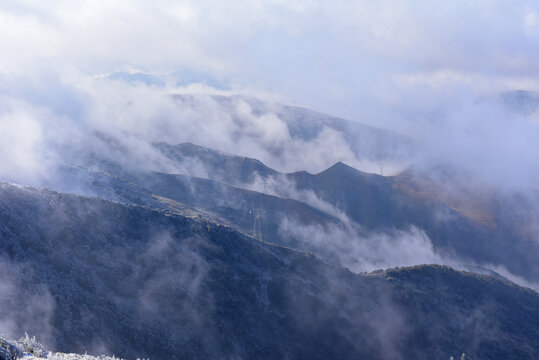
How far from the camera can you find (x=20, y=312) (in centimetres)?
4138

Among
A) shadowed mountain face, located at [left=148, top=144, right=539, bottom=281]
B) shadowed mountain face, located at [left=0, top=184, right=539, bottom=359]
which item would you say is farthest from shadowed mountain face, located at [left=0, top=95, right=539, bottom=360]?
shadowed mountain face, located at [left=148, top=144, right=539, bottom=281]

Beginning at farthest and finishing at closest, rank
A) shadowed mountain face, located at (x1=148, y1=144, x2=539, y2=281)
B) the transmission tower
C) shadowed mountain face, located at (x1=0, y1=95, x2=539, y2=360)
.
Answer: shadowed mountain face, located at (x1=148, y1=144, x2=539, y2=281) → the transmission tower → shadowed mountain face, located at (x1=0, y1=95, x2=539, y2=360)

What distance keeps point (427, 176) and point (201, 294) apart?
143 metres

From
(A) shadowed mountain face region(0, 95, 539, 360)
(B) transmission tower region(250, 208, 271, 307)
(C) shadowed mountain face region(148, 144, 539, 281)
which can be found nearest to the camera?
(A) shadowed mountain face region(0, 95, 539, 360)

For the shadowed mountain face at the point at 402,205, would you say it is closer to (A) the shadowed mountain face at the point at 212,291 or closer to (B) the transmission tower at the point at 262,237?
(B) the transmission tower at the point at 262,237

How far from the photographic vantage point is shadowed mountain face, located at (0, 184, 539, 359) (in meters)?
46.5

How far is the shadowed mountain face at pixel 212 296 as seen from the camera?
46469 millimetres

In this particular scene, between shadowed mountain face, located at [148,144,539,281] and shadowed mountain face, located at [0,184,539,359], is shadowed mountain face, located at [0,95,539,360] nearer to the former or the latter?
shadowed mountain face, located at [0,184,539,359]

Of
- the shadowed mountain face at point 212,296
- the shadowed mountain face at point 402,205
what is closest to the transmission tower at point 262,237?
the shadowed mountain face at point 212,296

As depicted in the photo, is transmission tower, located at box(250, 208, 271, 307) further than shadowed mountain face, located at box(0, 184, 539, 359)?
Yes

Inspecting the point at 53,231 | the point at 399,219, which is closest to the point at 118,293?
the point at 53,231

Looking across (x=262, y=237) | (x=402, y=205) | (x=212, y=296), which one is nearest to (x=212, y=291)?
(x=212, y=296)

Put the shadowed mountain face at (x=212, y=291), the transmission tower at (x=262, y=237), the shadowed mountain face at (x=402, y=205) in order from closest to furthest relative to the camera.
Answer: the shadowed mountain face at (x=212, y=291)
the transmission tower at (x=262, y=237)
the shadowed mountain face at (x=402, y=205)

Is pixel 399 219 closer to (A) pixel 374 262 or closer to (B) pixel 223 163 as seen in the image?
(A) pixel 374 262
